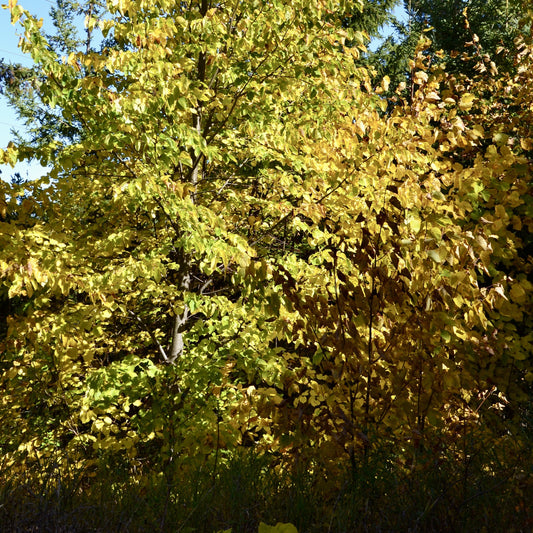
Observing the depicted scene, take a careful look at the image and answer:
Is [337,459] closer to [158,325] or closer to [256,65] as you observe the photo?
[256,65]

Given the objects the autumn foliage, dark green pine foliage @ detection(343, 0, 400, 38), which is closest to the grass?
the autumn foliage

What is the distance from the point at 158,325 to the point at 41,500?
7.46m

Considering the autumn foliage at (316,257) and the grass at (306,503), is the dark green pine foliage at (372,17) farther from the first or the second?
the grass at (306,503)

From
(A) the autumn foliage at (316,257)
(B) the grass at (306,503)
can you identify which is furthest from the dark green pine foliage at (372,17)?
(B) the grass at (306,503)

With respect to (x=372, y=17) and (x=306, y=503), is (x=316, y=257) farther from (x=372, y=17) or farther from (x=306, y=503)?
(x=372, y=17)

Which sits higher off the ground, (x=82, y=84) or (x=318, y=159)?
(x=82, y=84)

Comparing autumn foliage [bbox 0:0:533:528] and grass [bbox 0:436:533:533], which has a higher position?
autumn foliage [bbox 0:0:533:528]

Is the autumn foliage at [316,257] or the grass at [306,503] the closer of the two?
the grass at [306,503]

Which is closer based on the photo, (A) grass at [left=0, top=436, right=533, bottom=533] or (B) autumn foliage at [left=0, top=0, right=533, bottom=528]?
(A) grass at [left=0, top=436, right=533, bottom=533]

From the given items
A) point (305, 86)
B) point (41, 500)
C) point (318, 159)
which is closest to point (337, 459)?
point (41, 500)

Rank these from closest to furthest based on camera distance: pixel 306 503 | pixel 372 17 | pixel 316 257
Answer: pixel 306 503
pixel 316 257
pixel 372 17

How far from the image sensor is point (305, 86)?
19.1 feet

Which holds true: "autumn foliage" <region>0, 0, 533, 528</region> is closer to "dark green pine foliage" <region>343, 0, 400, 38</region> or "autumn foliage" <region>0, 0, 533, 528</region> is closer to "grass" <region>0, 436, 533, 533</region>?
"grass" <region>0, 436, 533, 533</region>

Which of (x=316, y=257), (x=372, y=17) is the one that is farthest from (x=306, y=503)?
(x=372, y=17)
